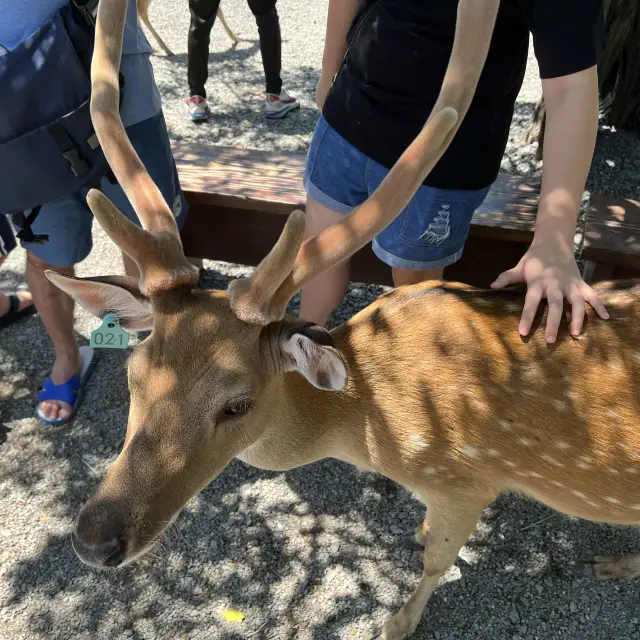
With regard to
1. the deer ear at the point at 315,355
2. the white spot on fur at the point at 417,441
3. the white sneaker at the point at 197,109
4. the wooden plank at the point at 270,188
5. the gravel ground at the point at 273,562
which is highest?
the deer ear at the point at 315,355

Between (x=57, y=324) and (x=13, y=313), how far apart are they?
902 mm

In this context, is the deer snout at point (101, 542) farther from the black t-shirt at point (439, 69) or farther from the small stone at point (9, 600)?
the small stone at point (9, 600)

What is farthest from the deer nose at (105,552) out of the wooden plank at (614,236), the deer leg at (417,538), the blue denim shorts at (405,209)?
the wooden plank at (614,236)

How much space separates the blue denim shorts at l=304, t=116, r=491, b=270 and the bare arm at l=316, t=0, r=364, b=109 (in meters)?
0.32

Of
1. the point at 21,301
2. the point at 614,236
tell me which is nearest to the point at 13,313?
the point at 21,301

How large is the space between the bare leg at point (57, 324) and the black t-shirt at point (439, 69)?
1.94 metres

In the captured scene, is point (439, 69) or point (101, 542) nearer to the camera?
point (101, 542)

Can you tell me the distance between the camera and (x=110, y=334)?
2291mm

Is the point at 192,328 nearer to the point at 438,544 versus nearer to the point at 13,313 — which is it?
the point at 438,544

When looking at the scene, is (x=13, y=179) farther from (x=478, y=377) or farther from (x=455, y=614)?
(x=455, y=614)

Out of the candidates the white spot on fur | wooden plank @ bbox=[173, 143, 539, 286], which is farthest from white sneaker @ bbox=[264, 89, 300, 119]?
the white spot on fur

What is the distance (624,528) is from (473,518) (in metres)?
1.24

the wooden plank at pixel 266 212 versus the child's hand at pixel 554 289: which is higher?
the child's hand at pixel 554 289

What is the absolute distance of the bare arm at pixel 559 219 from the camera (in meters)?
2.08
